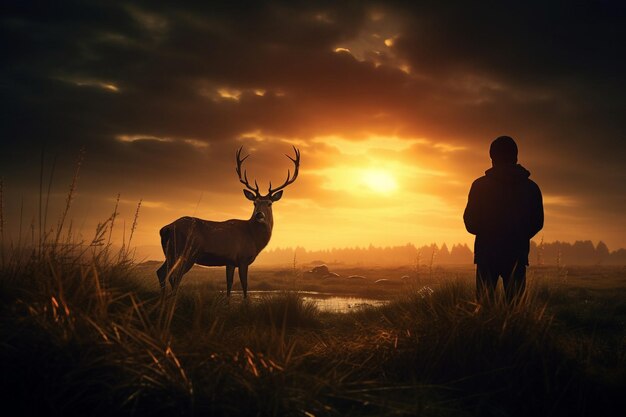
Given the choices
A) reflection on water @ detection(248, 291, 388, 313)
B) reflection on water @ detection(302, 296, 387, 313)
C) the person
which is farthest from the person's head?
reflection on water @ detection(302, 296, 387, 313)

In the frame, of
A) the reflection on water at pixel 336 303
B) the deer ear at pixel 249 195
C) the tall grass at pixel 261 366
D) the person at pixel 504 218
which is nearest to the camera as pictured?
the tall grass at pixel 261 366

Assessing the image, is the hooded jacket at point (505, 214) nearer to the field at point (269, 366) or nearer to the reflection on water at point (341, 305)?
the field at point (269, 366)

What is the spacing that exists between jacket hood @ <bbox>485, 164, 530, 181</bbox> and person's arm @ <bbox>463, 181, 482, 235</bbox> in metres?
0.33

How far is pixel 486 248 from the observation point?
21.6 ft

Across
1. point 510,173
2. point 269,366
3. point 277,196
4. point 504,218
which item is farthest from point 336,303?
point 269,366

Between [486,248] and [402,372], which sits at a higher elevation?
[486,248]

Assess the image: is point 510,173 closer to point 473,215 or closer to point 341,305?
point 473,215

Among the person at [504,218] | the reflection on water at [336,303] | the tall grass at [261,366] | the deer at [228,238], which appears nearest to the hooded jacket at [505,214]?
the person at [504,218]

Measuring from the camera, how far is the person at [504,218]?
6.44 m

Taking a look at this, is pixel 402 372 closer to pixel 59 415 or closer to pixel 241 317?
pixel 59 415

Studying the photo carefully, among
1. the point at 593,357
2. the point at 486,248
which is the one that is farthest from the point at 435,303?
the point at 593,357

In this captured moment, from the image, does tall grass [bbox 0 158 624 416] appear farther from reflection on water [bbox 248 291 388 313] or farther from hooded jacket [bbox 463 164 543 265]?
reflection on water [bbox 248 291 388 313]

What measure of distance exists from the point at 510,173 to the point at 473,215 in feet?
2.50

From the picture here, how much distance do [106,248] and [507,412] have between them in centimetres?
518
